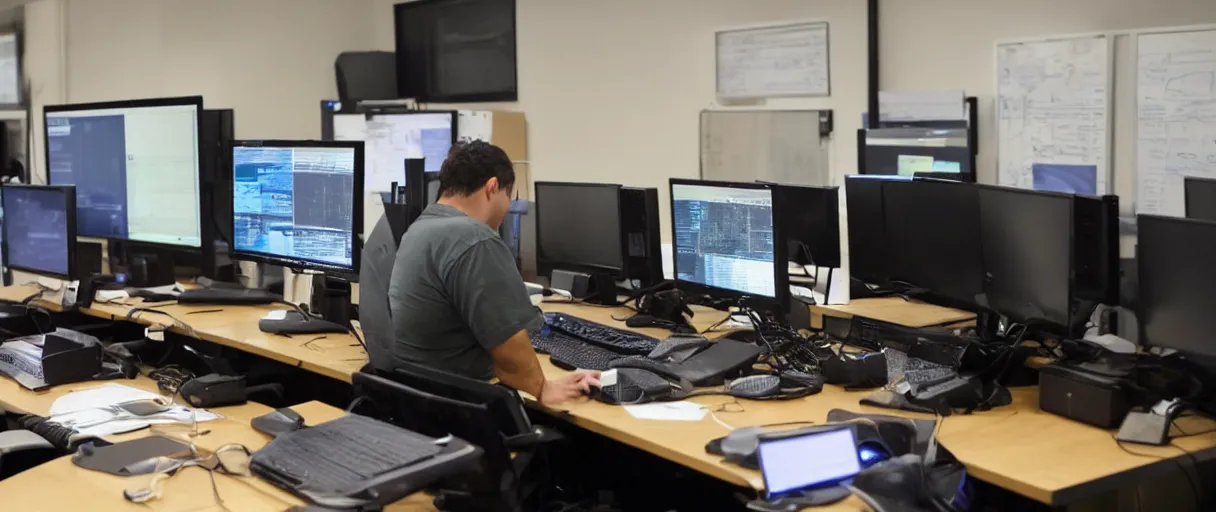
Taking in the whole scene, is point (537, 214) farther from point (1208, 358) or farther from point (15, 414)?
point (1208, 358)

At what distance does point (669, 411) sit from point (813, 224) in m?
1.13

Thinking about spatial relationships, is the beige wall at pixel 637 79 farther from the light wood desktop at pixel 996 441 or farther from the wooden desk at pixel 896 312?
the light wood desktop at pixel 996 441

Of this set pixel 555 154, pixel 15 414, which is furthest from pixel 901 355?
Answer: pixel 555 154

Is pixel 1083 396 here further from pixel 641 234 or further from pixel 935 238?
pixel 641 234

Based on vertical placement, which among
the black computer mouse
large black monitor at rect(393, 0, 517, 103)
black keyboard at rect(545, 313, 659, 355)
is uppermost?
large black monitor at rect(393, 0, 517, 103)

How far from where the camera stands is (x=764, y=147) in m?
5.68

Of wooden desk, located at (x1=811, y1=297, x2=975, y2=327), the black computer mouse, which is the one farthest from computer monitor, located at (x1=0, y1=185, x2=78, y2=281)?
wooden desk, located at (x1=811, y1=297, x2=975, y2=327)

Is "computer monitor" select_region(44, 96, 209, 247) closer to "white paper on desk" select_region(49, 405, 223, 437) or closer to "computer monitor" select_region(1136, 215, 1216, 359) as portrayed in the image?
"white paper on desk" select_region(49, 405, 223, 437)

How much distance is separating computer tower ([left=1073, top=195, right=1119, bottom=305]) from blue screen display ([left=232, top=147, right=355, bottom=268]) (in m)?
2.08

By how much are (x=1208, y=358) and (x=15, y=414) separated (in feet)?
9.82

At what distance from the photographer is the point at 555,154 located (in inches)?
268

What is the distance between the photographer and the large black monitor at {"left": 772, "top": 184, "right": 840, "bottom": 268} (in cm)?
349

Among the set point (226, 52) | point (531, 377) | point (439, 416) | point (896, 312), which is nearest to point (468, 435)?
point (439, 416)

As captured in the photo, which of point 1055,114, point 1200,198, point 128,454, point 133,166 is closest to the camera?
point 128,454
